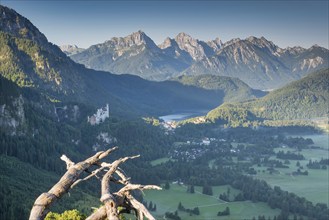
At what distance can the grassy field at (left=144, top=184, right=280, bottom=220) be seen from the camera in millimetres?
131250

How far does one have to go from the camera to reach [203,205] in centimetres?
14350

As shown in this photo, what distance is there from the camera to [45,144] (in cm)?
18812

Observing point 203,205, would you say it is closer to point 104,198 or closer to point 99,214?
point 99,214

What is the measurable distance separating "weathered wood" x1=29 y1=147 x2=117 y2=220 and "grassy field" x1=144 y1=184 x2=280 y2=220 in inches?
4527

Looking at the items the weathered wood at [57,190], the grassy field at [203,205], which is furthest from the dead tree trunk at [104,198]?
the grassy field at [203,205]

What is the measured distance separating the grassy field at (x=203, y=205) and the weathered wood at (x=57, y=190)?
377 ft

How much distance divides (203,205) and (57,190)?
137 metres

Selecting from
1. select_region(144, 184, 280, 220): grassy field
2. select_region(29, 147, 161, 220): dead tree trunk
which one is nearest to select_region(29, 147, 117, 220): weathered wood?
select_region(29, 147, 161, 220): dead tree trunk

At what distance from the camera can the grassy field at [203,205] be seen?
131 meters

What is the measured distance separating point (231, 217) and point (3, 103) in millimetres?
105309

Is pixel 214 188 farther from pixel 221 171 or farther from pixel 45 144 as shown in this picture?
pixel 45 144

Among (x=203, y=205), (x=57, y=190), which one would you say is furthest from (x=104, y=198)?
(x=203, y=205)

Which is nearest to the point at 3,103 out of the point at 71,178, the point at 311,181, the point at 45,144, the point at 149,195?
the point at 45,144

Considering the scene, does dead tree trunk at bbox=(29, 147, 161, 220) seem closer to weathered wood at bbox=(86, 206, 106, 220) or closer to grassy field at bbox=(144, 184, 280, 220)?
weathered wood at bbox=(86, 206, 106, 220)
